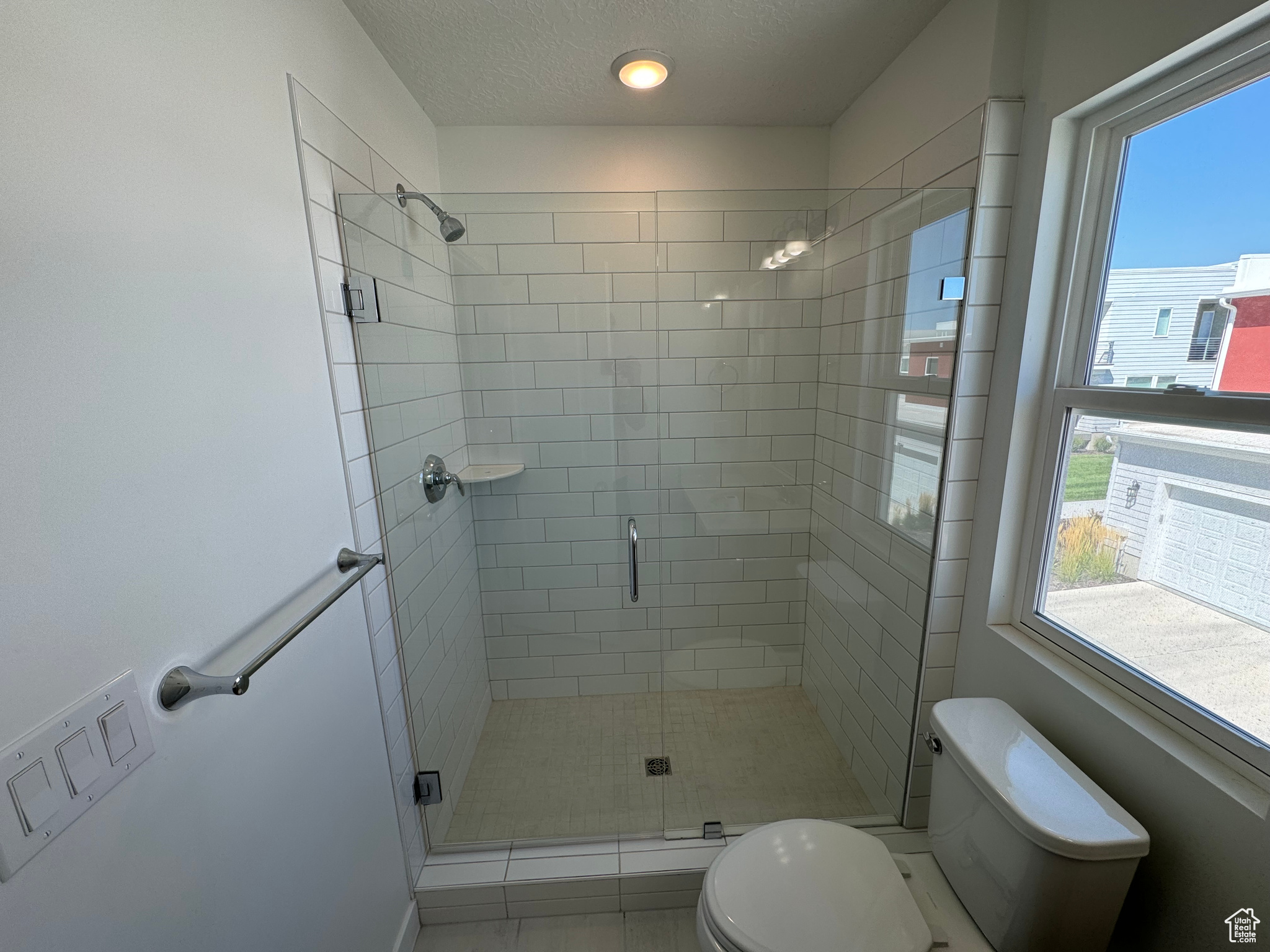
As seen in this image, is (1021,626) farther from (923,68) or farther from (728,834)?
(923,68)

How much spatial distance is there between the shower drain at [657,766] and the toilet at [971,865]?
74 centimetres

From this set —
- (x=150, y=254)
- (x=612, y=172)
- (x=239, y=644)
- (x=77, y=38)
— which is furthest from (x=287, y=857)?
(x=612, y=172)


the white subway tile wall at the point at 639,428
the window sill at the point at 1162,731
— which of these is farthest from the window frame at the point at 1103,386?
the white subway tile wall at the point at 639,428

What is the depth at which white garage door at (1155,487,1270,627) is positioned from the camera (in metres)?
0.85

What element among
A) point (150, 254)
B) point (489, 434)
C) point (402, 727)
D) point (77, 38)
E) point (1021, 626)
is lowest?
point (402, 727)

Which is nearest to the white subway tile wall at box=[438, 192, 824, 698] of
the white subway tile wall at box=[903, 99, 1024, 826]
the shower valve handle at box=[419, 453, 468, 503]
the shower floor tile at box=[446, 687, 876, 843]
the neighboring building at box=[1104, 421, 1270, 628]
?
the shower floor tile at box=[446, 687, 876, 843]

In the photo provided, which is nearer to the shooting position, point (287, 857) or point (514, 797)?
point (287, 857)

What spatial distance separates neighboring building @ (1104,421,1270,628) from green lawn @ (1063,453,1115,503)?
0.07 ft

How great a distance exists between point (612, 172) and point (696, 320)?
2.24ft

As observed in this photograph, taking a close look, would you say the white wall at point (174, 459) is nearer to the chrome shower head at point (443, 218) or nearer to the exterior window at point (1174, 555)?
the chrome shower head at point (443, 218)

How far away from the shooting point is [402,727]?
4.95 ft

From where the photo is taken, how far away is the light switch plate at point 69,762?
1.69 feet

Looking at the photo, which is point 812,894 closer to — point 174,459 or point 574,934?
point 574,934

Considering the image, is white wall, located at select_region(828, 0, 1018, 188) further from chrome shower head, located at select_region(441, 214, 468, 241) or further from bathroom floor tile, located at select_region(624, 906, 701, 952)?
bathroom floor tile, located at select_region(624, 906, 701, 952)
